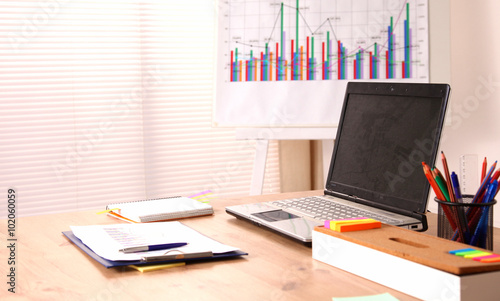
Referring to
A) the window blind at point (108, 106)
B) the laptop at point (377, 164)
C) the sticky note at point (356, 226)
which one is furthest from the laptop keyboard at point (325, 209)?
the window blind at point (108, 106)

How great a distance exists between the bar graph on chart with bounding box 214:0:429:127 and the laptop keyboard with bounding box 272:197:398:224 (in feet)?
3.10

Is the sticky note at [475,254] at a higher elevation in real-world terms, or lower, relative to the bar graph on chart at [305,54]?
lower

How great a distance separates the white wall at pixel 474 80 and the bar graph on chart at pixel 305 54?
0.16m

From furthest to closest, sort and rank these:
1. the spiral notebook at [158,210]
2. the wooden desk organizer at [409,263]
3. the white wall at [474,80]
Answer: the white wall at [474,80], the spiral notebook at [158,210], the wooden desk organizer at [409,263]

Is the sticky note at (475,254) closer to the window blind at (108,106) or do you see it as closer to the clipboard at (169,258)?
the clipboard at (169,258)

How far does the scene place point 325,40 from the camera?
2.22 m

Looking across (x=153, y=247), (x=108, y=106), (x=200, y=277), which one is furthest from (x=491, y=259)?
(x=108, y=106)

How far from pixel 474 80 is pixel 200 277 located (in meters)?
1.81

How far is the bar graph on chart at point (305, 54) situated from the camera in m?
2.17

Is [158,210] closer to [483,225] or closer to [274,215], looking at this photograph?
[274,215]

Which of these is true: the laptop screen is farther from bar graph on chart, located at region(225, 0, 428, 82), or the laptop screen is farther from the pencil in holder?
bar graph on chart, located at region(225, 0, 428, 82)

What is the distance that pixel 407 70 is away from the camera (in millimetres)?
2168

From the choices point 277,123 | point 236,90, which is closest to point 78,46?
point 236,90

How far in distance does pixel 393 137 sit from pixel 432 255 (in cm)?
43
